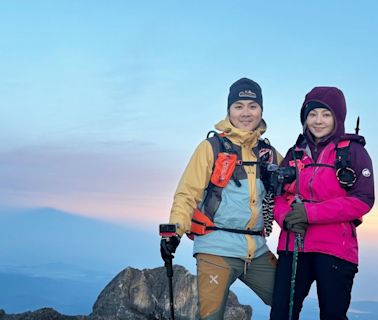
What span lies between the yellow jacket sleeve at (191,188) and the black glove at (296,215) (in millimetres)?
1392

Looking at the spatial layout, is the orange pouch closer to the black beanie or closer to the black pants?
the black beanie

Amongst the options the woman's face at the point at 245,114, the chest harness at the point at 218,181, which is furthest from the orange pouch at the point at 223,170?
the woman's face at the point at 245,114

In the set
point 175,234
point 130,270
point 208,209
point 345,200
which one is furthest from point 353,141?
point 130,270

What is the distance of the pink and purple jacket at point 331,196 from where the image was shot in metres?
6.69

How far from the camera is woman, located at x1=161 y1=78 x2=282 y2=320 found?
7.38m

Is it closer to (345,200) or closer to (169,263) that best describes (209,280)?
(169,263)

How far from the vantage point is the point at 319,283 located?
271 inches

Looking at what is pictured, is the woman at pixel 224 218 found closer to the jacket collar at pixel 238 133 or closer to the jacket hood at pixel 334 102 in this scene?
the jacket collar at pixel 238 133

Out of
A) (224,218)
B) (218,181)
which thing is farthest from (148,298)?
(218,181)

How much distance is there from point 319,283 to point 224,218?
164cm

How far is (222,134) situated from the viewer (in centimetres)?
796

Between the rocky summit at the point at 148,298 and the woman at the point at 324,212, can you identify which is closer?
the woman at the point at 324,212

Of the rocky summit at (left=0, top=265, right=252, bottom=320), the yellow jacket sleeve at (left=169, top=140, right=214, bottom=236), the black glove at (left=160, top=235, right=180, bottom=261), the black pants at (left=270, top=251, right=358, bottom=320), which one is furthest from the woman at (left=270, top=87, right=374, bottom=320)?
the rocky summit at (left=0, top=265, right=252, bottom=320)

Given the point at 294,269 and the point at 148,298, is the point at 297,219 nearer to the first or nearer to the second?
the point at 294,269
